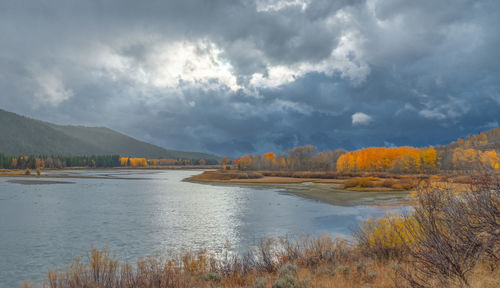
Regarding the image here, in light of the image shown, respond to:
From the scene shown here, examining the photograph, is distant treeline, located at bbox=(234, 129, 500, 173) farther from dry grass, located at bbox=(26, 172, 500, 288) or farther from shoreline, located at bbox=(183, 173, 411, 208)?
dry grass, located at bbox=(26, 172, 500, 288)

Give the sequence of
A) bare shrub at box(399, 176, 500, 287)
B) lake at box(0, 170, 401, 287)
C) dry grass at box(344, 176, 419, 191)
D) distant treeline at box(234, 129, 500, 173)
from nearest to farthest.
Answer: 1. bare shrub at box(399, 176, 500, 287)
2. lake at box(0, 170, 401, 287)
3. dry grass at box(344, 176, 419, 191)
4. distant treeline at box(234, 129, 500, 173)

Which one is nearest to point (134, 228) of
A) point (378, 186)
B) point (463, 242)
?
point (463, 242)

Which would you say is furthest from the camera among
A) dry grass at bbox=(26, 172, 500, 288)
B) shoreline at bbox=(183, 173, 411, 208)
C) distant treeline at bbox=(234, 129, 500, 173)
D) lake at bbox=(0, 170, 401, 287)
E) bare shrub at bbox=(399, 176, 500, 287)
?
distant treeline at bbox=(234, 129, 500, 173)

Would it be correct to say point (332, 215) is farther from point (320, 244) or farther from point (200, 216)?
point (320, 244)

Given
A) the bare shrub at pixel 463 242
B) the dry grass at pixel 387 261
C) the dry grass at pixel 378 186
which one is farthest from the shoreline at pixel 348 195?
the bare shrub at pixel 463 242

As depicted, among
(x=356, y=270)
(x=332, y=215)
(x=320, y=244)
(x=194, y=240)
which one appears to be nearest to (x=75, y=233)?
(x=194, y=240)

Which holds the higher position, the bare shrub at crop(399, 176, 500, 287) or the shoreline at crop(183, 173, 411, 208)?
the bare shrub at crop(399, 176, 500, 287)

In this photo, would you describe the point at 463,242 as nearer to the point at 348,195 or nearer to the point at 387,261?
the point at 387,261

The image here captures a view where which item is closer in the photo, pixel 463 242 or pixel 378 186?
pixel 463 242

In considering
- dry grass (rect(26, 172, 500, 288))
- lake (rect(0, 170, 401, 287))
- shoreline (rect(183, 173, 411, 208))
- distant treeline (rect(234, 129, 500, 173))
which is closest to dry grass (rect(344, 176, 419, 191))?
shoreline (rect(183, 173, 411, 208))

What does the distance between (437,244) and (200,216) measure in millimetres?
28530

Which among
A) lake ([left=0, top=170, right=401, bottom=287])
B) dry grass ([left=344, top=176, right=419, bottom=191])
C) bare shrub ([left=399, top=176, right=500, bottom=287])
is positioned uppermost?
bare shrub ([left=399, top=176, right=500, bottom=287])

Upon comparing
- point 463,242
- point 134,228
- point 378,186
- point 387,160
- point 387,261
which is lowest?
point 134,228

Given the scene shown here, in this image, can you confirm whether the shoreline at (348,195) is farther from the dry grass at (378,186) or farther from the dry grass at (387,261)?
the dry grass at (387,261)
